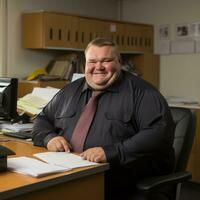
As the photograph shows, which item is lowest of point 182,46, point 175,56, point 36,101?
point 36,101

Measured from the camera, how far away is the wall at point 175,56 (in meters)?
4.76

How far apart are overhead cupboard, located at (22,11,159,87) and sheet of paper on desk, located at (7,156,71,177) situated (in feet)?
8.38

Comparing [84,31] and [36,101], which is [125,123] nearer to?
[36,101]

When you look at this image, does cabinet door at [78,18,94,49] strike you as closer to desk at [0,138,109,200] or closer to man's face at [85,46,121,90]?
man's face at [85,46,121,90]

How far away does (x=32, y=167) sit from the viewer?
5.26ft

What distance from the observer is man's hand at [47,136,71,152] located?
1.93 meters

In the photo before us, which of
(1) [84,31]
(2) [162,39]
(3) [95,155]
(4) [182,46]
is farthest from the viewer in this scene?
(2) [162,39]

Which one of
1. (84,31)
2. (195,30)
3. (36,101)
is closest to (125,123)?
(36,101)

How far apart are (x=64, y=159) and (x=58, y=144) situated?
0.20 meters

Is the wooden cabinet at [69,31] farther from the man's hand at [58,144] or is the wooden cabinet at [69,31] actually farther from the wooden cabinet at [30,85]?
the man's hand at [58,144]

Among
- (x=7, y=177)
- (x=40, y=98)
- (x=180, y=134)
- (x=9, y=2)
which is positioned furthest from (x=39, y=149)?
(x=9, y=2)

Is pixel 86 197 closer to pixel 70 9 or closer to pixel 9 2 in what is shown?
pixel 9 2

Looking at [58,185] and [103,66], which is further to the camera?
[103,66]

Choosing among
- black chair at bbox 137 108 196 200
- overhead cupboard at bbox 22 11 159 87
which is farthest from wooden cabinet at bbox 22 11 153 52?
black chair at bbox 137 108 196 200
